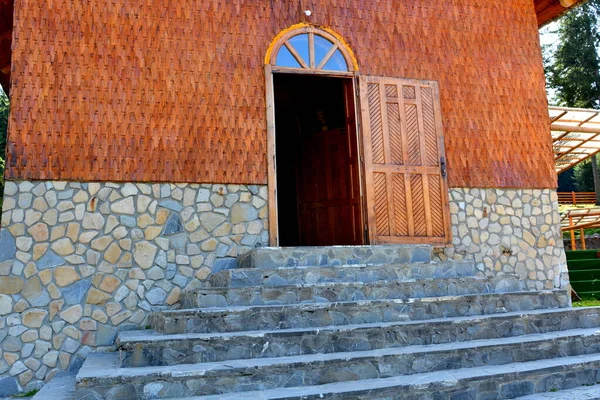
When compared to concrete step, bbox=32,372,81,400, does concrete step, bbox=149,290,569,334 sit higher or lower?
higher

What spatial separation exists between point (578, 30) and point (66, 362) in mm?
24600

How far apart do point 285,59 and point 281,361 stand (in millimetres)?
4219

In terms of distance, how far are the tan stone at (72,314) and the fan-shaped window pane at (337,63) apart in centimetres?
425

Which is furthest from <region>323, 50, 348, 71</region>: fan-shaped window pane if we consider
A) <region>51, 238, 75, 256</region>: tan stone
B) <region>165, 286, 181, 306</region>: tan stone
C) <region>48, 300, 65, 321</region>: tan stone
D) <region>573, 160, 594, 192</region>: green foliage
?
<region>573, 160, 594, 192</region>: green foliage

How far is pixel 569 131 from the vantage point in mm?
9609

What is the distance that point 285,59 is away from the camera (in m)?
6.94

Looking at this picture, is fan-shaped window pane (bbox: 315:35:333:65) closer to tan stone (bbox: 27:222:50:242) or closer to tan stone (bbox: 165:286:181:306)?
tan stone (bbox: 165:286:181:306)

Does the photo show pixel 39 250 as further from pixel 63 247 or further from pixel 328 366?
pixel 328 366

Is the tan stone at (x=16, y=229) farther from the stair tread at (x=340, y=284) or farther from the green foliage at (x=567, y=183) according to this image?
the green foliage at (x=567, y=183)

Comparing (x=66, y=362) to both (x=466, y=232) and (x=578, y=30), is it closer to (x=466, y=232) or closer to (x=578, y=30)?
(x=466, y=232)

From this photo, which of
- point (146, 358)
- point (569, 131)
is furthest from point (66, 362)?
point (569, 131)

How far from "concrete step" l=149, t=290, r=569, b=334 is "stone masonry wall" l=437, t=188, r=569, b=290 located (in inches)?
74.6

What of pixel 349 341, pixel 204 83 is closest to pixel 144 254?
pixel 204 83

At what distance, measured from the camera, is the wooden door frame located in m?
6.53
